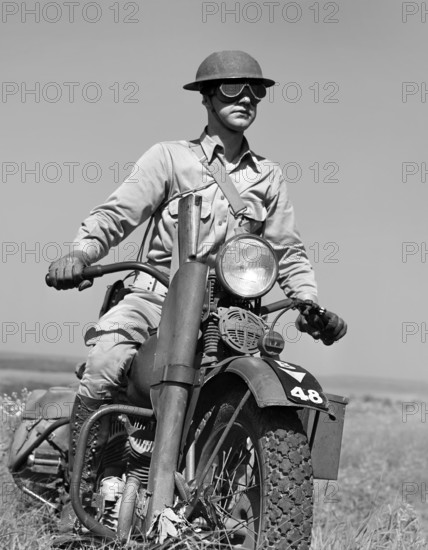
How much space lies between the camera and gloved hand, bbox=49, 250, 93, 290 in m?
5.38

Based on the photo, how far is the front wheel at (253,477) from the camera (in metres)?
4.57

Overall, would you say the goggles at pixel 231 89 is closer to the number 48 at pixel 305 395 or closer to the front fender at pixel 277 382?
the front fender at pixel 277 382

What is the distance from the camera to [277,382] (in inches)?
184

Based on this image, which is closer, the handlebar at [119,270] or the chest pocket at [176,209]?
the handlebar at [119,270]

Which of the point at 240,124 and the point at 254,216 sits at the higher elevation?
the point at 240,124

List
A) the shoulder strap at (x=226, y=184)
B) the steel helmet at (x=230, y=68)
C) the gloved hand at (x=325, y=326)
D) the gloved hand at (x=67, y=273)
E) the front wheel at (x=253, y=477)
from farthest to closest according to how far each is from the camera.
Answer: the steel helmet at (x=230, y=68), the shoulder strap at (x=226, y=184), the gloved hand at (x=325, y=326), the gloved hand at (x=67, y=273), the front wheel at (x=253, y=477)

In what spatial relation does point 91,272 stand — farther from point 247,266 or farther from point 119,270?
point 247,266

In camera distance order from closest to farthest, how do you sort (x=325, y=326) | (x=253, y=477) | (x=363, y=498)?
(x=253, y=477)
(x=325, y=326)
(x=363, y=498)

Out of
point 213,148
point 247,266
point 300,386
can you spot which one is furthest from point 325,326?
point 213,148

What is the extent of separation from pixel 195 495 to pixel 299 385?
1.95 ft

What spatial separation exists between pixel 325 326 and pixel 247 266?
2.00 feet

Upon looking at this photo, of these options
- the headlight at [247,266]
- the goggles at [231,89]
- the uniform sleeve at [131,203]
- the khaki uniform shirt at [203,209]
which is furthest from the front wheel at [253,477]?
the goggles at [231,89]

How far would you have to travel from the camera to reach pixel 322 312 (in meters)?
5.52

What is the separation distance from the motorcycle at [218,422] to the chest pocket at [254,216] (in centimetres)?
56
